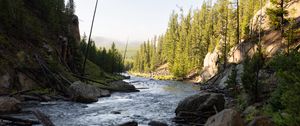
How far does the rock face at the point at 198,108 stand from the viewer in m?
18.6

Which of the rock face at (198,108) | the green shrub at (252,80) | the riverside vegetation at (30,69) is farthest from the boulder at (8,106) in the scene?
the green shrub at (252,80)

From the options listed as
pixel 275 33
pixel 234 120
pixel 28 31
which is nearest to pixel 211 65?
pixel 275 33

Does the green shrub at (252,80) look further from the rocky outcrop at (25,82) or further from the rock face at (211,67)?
the rock face at (211,67)

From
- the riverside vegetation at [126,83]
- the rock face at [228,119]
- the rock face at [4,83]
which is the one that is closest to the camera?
the rock face at [228,119]

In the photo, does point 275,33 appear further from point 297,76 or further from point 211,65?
point 297,76

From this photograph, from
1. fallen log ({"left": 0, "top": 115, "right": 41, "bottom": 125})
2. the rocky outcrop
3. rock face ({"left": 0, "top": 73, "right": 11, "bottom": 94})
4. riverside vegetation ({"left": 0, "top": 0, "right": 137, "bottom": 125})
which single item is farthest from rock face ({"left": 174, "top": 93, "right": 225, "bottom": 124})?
the rocky outcrop

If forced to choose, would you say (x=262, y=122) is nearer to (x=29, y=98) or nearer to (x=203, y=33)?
(x=29, y=98)

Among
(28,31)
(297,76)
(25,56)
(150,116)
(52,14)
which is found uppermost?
(52,14)

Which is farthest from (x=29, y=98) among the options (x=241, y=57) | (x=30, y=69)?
(x=241, y=57)

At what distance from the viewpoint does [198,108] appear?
1942cm

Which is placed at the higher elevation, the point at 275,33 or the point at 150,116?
the point at 275,33

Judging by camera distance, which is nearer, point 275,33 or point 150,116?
point 150,116

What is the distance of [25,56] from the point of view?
30.8 meters

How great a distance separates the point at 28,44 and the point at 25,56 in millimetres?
4383
